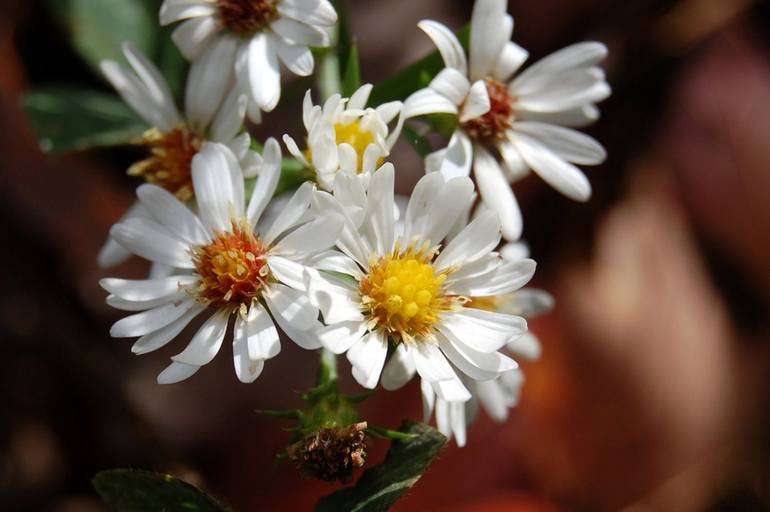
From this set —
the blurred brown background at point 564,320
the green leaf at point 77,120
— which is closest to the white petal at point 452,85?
the green leaf at point 77,120

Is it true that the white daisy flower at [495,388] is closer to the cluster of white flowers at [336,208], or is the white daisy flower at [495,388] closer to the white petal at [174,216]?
the cluster of white flowers at [336,208]

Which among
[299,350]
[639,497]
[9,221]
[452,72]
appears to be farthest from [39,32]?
[639,497]

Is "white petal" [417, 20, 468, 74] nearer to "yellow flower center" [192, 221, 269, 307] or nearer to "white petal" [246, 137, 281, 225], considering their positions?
"white petal" [246, 137, 281, 225]

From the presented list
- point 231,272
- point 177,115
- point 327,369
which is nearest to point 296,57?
point 177,115

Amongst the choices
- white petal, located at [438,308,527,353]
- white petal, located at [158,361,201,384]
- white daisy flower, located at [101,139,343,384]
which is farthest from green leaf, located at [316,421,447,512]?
white petal, located at [158,361,201,384]

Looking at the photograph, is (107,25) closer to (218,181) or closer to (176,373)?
(218,181)

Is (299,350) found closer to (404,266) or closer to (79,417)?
(79,417)
